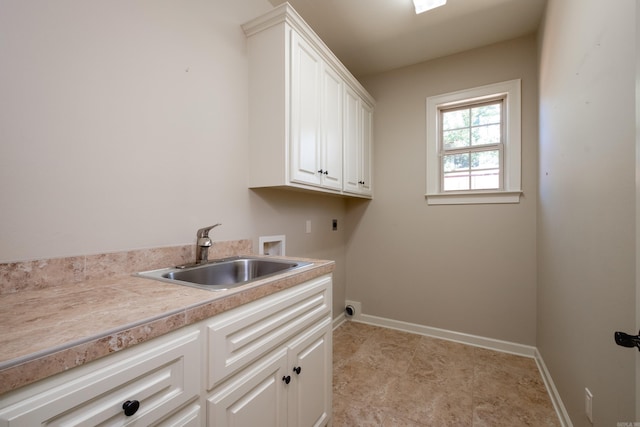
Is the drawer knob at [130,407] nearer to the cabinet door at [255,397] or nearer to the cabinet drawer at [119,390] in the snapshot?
the cabinet drawer at [119,390]

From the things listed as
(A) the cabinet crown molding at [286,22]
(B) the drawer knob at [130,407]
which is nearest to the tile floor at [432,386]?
(B) the drawer knob at [130,407]

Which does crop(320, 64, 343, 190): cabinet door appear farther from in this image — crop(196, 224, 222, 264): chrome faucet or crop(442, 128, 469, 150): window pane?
crop(442, 128, 469, 150): window pane

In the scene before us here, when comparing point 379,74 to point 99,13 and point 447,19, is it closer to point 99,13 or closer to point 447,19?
point 447,19

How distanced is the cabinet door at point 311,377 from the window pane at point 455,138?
2190mm

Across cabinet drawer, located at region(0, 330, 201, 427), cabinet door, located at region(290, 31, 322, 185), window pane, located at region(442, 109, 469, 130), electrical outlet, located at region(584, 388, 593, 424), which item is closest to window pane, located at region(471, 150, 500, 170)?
window pane, located at region(442, 109, 469, 130)

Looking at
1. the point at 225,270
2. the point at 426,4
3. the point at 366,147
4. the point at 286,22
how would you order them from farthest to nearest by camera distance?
the point at 366,147 < the point at 426,4 < the point at 286,22 < the point at 225,270

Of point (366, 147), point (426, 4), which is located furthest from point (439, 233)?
point (426, 4)

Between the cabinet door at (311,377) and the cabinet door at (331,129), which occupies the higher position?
the cabinet door at (331,129)

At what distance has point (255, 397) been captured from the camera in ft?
3.10

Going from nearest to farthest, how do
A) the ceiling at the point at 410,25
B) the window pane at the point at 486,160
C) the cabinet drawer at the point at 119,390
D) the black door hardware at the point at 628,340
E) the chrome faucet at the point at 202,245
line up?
the cabinet drawer at the point at 119,390 → the black door hardware at the point at 628,340 → the chrome faucet at the point at 202,245 → the ceiling at the point at 410,25 → the window pane at the point at 486,160

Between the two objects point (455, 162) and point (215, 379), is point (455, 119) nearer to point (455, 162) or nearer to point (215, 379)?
point (455, 162)

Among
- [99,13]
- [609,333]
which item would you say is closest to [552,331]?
[609,333]

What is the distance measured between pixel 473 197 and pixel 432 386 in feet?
5.35

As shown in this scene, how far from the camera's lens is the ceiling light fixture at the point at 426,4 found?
1937mm
